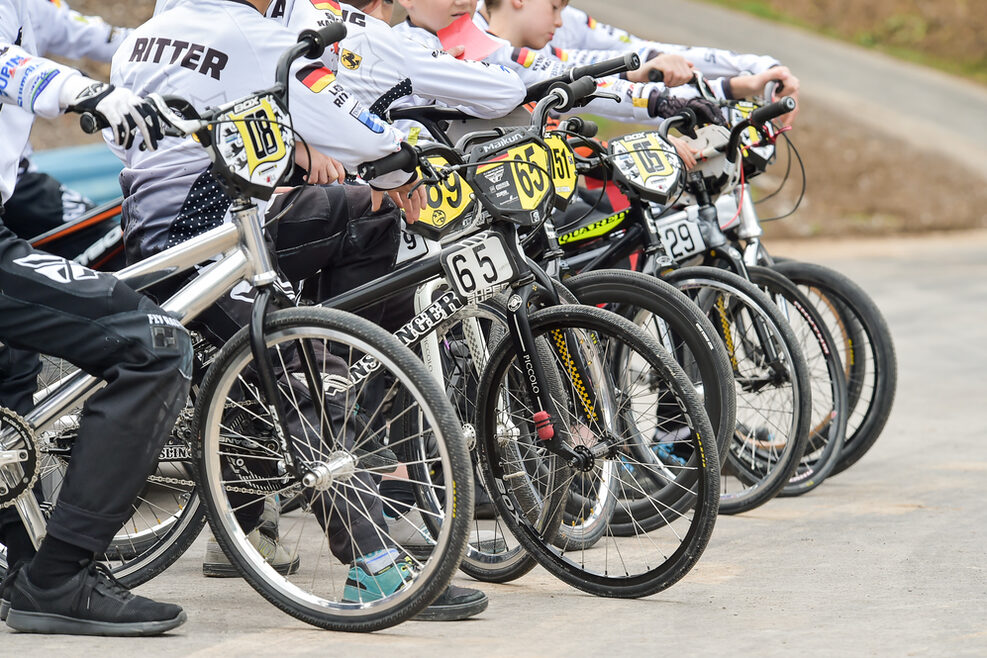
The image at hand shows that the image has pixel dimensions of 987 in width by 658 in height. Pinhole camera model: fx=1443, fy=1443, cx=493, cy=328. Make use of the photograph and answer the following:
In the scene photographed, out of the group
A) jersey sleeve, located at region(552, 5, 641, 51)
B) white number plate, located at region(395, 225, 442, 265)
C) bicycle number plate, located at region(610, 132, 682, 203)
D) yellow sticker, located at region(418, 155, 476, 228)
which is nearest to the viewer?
yellow sticker, located at region(418, 155, 476, 228)

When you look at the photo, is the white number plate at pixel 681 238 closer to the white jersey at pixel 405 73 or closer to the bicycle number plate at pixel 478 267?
the white jersey at pixel 405 73

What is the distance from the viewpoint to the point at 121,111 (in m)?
3.27

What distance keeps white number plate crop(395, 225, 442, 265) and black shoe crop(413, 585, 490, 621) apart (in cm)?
106

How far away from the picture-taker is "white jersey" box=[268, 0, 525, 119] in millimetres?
4492

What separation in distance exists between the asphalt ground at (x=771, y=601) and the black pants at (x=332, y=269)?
28 centimetres

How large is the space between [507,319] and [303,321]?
598 millimetres

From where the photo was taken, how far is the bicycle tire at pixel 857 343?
5598mm

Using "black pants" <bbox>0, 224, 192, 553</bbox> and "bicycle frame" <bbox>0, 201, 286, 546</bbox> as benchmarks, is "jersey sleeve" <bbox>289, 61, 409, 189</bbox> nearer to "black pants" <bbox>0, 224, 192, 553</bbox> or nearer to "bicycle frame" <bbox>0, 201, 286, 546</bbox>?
"bicycle frame" <bbox>0, 201, 286, 546</bbox>

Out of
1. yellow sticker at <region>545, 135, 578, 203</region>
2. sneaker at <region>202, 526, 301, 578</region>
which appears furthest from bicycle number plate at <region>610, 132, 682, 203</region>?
sneaker at <region>202, 526, 301, 578</region>

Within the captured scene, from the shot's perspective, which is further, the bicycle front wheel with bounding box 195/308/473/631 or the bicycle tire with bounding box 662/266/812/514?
the bicycle tire with bounding box 662/266/812/514

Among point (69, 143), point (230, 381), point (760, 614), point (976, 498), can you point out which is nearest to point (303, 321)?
point (230, 381)

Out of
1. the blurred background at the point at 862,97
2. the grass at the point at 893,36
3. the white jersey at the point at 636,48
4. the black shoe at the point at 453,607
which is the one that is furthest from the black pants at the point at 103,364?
the grass at the point at 893,36

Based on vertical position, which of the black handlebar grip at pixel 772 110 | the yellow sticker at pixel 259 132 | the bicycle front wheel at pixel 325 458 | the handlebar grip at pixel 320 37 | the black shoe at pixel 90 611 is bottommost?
the black shoe at pixel 90 611

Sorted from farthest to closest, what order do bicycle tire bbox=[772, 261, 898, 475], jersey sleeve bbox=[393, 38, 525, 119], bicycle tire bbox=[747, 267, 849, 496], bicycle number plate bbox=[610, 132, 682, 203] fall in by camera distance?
bicycle tire bbox=[772, 261, 898, 475], bicycle tire bbox=[747, 267, 849, 496], bicycle number plate bbox=[610, 132, 682, 203], jersey sleeve bbox=[393, 38, 525, 119]
